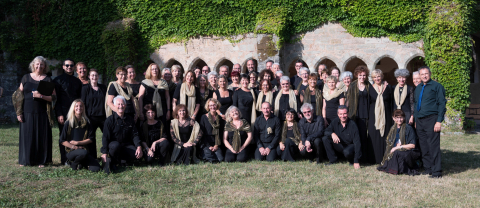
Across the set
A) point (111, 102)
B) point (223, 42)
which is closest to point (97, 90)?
point (111, 102)

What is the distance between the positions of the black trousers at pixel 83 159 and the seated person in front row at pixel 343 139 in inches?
135

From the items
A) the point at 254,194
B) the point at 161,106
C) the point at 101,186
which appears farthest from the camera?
the point at 161,106

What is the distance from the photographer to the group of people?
551 centimetres

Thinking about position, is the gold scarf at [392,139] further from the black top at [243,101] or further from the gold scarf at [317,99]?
the black top at [243,101]

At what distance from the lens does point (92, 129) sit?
224 inches

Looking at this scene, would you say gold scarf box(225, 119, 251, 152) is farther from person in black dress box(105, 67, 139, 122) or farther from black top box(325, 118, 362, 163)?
person in black dress box(105, 67, 139, 122)

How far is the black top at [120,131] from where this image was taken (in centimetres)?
561

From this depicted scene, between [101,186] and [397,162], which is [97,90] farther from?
[397,162]

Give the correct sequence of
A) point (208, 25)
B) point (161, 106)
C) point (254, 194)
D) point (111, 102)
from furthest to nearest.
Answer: point (208, 25), point (161, 106), point (111, 102), point (254, 194)

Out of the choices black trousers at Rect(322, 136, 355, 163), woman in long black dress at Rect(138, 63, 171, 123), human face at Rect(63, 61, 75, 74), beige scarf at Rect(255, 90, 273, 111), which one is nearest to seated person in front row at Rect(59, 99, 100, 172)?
human face at Rect(63, 61, 75, 74)

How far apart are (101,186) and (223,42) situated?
8.19m

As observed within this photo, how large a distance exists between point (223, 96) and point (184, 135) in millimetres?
1008

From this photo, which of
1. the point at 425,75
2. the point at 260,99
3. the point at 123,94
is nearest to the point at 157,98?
the point at 123,94

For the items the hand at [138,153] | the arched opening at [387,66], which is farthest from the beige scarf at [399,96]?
the arched opening at [387,66]
